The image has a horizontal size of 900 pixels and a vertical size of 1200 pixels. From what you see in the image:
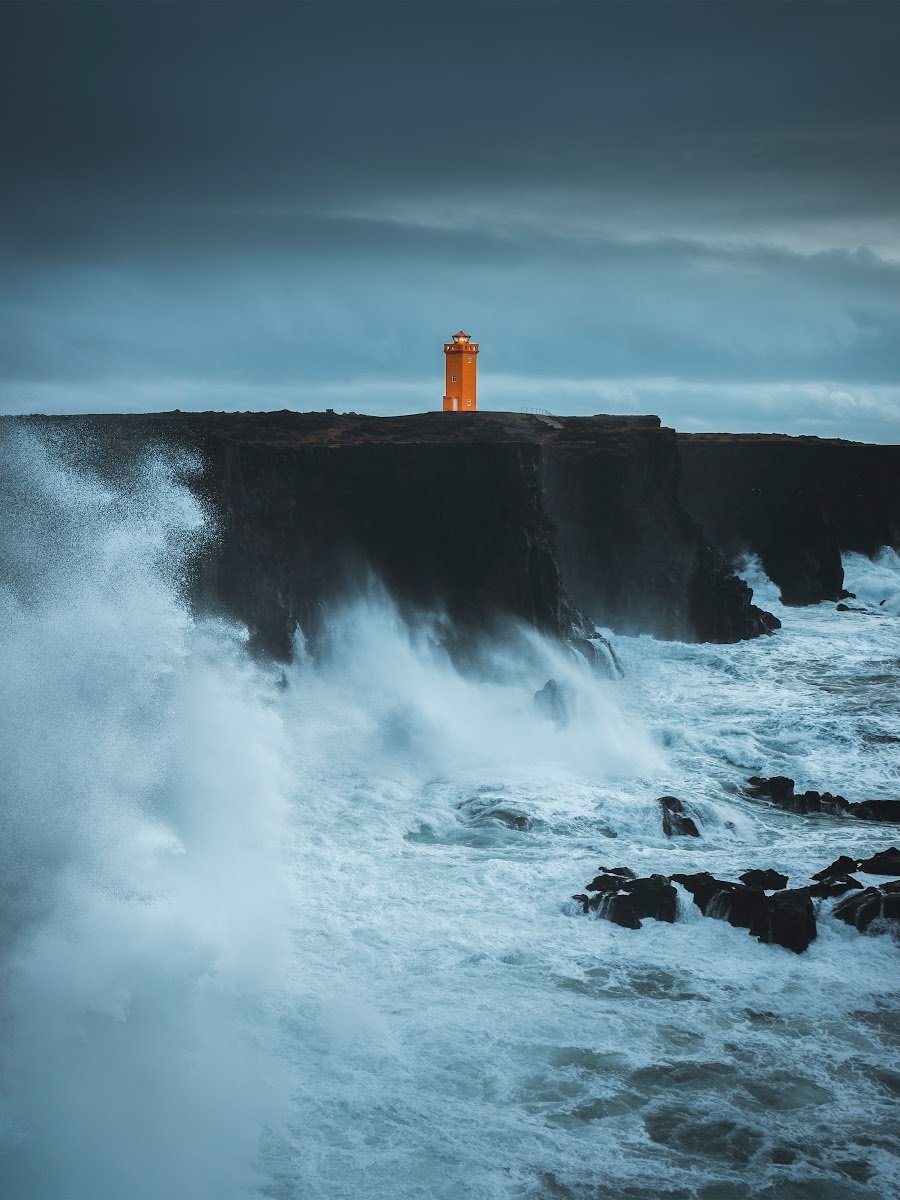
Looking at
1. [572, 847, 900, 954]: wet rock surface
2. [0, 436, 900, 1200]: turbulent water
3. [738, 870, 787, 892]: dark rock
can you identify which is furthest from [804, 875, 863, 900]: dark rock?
[0, 436, 900, 1200]: turbulent water

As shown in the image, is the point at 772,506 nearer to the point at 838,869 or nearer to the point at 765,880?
the point at 838,869

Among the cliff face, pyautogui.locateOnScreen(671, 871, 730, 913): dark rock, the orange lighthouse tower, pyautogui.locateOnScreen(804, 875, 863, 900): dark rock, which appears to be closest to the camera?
pyautogui.locateOnScreen(671, 871, 730, 913): dark rock

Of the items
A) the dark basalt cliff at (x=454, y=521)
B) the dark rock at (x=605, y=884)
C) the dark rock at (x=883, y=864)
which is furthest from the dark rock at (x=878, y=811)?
the dark basalt cliff at (x=454, y=521)

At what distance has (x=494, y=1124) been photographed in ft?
32.6

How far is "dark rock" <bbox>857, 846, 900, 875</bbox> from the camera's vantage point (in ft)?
51.4

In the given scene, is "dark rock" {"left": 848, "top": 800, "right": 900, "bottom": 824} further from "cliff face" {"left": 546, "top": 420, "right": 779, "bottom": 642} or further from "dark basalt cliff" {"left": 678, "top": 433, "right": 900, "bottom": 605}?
"dark basalt cliff" {"left": 678, "top": 433, "right": 900, "bottom": 605}

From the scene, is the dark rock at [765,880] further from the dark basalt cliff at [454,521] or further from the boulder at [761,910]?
the dark basalt cliff at [454,521]

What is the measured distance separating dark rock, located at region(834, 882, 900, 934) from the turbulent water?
11.2 inches

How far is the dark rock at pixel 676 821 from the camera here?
18.0 m

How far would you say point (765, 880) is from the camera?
1525 centimetres

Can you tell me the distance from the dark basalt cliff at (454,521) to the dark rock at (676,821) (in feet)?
30.1

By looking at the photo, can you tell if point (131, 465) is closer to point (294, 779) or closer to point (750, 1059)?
point (294, 779)

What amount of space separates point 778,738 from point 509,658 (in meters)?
6.36

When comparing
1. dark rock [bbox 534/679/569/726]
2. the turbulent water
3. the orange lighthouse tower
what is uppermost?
the orange lighthouse tower
